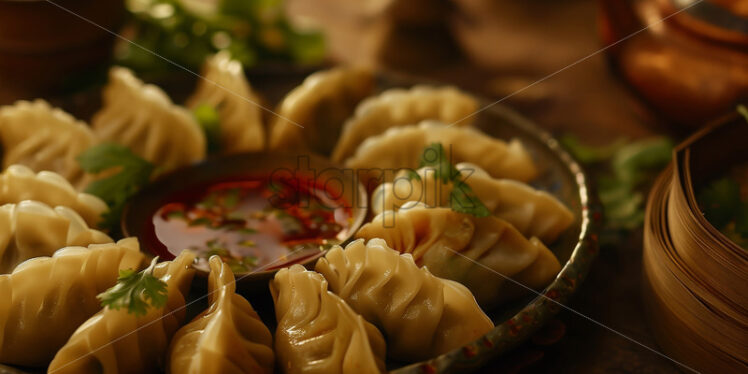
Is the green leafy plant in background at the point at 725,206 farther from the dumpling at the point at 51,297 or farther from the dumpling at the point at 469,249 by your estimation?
the dumpling at the point at 51,297

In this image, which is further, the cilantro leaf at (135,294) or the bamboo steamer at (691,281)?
the bamboo steamer at (691,281)

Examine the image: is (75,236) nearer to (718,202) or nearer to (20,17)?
(20,17)

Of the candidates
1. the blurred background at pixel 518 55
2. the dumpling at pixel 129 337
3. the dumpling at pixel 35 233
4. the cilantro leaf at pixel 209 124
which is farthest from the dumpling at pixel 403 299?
the cilantro leaf at pixel 209 124

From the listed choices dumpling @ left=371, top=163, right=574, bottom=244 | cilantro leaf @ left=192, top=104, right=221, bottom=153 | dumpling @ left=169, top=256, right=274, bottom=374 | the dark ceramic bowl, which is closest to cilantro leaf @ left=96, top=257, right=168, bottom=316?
A: dumpling @ left=169, top=256, right=274, bottom=374

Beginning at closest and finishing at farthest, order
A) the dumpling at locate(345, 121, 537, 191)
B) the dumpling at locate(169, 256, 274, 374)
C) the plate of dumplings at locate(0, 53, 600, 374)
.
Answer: the dumpling at locate(169, 256, 274, 374) < the plate of dumplings at locate(0, 53, 600, 374) < the dumpling at locate(345, 121, 537, 191)

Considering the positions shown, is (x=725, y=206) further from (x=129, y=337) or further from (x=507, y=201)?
(x=129, y=337)

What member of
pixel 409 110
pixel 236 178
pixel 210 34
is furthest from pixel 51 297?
pixel 210 34

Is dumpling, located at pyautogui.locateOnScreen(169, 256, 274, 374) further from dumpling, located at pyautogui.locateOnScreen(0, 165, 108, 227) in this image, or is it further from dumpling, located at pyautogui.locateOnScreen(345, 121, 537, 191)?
dumpling, located at pyautogui.locateOnScreen(345, 121, 537, 191)
